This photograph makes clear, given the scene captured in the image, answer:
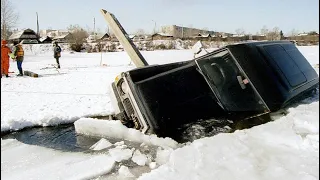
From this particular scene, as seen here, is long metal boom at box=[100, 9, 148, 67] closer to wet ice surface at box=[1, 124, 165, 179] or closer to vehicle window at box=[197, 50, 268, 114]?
wet ice surface at box=[1, 124, 165, 179]

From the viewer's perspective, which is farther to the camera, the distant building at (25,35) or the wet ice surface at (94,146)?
the distant building at (25,35)

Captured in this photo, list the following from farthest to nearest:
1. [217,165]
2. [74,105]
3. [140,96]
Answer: [74,105] < [140,96] < [217,165]

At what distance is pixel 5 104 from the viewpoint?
6.29 m

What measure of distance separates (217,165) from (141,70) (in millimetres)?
1870

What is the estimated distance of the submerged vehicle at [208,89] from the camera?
362 centimetres

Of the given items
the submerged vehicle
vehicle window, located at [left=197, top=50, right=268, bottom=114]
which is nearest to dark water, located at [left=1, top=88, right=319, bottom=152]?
the submerged vehicle

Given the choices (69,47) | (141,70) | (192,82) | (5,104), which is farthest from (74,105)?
(69,47)

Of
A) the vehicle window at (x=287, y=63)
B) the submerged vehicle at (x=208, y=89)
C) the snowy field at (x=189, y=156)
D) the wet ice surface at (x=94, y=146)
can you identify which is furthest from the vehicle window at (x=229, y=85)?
the wet ice surface at (x=94, y=146)

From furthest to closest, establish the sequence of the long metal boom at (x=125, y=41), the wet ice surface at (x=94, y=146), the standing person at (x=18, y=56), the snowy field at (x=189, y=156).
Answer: the standing person at (x=18, y=56)
the long metal boom at (x=125, y=41)
the wet ice surface at (x=94, y=146)
the snowy field at (x=189, y=156)

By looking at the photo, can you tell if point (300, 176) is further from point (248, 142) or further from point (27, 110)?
point (27, 110)

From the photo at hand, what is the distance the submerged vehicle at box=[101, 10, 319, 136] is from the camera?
3.62 m

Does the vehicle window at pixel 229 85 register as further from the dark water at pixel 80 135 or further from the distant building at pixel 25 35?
the distant building at pixel 25 35

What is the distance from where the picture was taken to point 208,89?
3986 millimetres

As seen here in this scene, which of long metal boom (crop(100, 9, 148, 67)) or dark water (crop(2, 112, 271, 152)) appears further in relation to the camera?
long metal boom (crop(100, 9, 148, 67))
